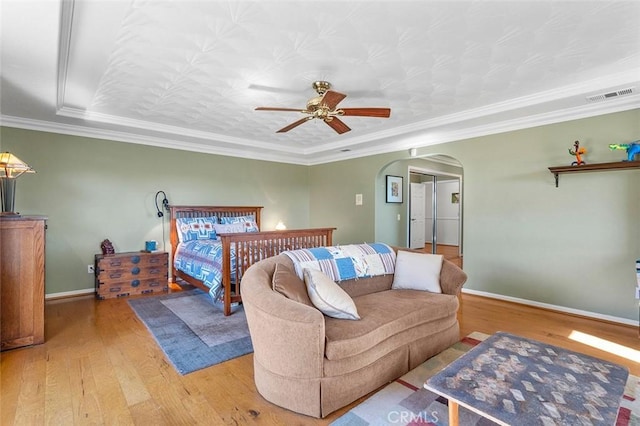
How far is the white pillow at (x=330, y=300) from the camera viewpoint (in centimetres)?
221

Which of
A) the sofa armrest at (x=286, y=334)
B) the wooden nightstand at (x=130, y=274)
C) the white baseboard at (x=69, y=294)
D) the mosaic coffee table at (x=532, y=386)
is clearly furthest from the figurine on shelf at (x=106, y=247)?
the mosaic coffee table at (x=532, y=386)

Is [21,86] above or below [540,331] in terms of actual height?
above

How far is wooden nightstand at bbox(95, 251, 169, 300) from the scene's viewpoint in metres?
4.34

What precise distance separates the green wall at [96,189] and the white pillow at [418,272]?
3.98m

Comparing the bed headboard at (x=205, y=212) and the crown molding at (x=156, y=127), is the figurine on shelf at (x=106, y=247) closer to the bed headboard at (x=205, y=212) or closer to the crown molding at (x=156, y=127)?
the bed headboard at (x=205, y=212)

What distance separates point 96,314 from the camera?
3740mm

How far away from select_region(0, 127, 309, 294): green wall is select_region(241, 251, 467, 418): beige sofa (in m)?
3.52

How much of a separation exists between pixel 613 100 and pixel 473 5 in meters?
2.54

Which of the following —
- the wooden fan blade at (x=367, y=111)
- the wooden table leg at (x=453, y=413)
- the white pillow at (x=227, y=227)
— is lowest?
the wooden table leg at (x=453, y=413)

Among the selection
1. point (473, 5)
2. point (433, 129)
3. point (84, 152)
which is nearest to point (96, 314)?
point (84, 152)

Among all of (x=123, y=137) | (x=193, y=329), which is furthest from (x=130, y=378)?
(x=123, y=137)

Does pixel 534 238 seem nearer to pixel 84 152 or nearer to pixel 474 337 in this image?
pixel 474 337

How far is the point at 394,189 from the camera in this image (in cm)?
663

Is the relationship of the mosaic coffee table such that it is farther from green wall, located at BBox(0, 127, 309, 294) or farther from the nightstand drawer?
green wall, located at BBox(0, 127, 309, 294)
